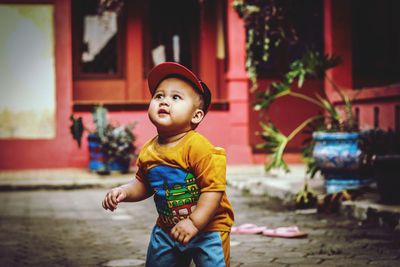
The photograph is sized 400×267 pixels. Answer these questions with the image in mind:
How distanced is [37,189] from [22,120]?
2.81 metres

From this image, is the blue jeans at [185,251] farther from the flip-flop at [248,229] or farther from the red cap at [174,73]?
the flip-flop at [248,229]

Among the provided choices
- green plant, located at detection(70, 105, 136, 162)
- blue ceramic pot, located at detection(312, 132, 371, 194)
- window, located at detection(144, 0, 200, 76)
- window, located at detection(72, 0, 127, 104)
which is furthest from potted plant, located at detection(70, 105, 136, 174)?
blue ceramic pot, located at detection(312, 132, 371, 194)

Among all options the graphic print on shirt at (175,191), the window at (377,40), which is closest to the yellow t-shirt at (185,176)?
the graphic print on shirt at (175,191)

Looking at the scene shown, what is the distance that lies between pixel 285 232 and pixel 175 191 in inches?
131

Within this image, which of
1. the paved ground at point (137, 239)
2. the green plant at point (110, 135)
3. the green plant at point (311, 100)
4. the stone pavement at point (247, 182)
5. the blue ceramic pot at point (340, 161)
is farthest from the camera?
the green plant at point (110, 135)

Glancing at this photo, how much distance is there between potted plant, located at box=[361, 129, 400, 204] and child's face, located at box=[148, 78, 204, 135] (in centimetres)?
432

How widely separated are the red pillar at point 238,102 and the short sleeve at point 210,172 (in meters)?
11.2

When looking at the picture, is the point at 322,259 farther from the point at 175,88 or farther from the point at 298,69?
the point at 298,69

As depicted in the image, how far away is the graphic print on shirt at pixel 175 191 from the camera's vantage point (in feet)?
9.87

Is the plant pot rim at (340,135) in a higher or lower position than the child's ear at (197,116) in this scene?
lower

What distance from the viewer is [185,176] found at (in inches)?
118

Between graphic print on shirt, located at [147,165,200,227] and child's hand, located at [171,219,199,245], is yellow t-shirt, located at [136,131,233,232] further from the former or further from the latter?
child's hand, located at [171,219,199,245]

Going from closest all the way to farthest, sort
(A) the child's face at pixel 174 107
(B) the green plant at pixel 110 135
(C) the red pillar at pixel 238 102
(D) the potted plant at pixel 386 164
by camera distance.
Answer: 1. (A) the child's face at pixel 174 107
2. (D) the potted plant at pixel 386 164
3. (B) the green plant at pixel 110 135
4. (C) the red pillar at pixel 238 102

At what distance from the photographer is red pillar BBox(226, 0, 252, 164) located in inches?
557
